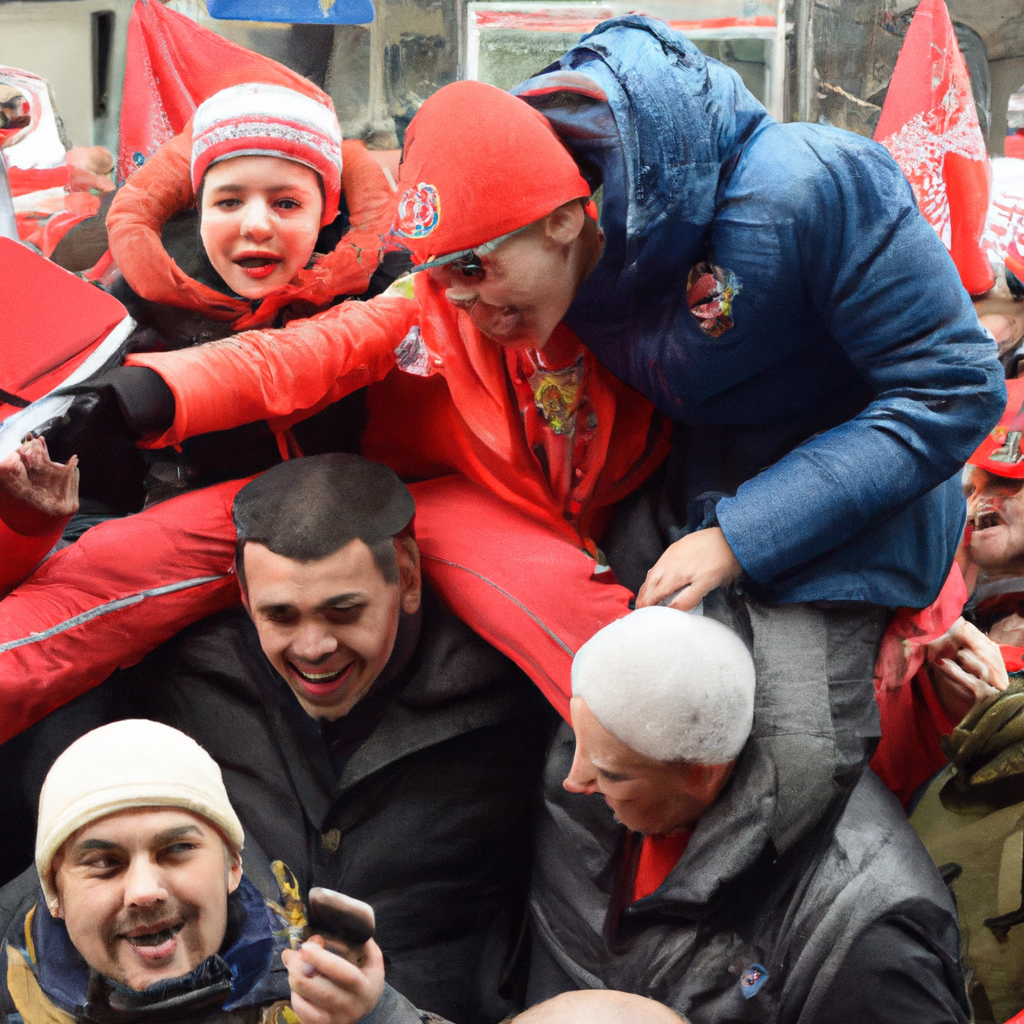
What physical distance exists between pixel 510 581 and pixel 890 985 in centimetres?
56

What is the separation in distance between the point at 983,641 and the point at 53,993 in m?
1.12

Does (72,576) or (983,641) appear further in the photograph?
(983,641)

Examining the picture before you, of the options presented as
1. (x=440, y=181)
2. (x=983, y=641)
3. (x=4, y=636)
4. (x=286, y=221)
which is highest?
(x=440, y=181)

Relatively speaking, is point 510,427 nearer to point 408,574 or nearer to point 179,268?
point 408,574

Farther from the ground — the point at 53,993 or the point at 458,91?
the point at 458,91

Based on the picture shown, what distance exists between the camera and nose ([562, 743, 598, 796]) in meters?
1.28

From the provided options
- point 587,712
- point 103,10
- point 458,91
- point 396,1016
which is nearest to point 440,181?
point 458,91

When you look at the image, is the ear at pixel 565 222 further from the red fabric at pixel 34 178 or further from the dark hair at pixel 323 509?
the red fabric at pixel 34 178

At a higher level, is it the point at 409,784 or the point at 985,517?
the point at 985,517

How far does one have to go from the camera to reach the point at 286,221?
1.45 m

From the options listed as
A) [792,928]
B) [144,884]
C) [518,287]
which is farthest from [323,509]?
[792,928]

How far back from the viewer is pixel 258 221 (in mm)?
1425

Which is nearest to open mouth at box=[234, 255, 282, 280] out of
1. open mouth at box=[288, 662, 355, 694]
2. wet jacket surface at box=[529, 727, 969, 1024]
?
open mouth at box=[288, 662, 355, 694]

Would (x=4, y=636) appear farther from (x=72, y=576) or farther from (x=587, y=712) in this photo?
(x=587, y=712)
